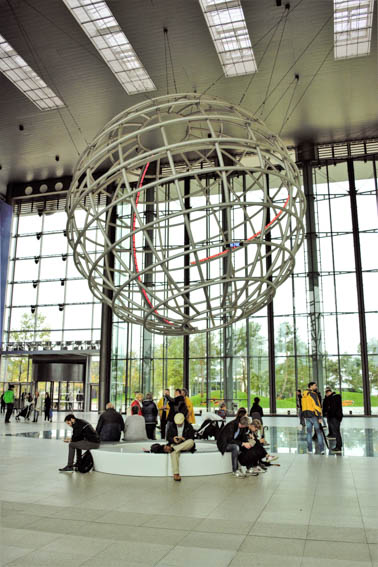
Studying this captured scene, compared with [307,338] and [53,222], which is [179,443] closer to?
[307,338]

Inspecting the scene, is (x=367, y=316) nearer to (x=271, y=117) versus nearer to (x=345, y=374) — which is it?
(x=345, y=374)

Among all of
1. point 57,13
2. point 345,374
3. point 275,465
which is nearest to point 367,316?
point 345,374

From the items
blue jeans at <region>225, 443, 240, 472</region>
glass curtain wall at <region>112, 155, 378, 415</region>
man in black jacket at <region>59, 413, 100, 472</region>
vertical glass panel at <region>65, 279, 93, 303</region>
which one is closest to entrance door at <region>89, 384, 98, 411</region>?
glass curtain wall at <region>112, 155, 378, 415</region>

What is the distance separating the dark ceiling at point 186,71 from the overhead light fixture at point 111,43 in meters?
0.30

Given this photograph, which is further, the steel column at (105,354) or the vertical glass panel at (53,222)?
the vertical glass panel at (53,222)

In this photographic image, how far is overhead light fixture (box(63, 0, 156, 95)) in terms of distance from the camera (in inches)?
684

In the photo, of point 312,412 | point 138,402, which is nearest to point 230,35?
point 138,402

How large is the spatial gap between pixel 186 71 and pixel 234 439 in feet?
54.3

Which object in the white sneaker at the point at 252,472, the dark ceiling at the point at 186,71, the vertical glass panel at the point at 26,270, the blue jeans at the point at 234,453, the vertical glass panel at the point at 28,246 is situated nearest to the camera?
the white sneaker at the point at 252,472

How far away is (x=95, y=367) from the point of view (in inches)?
1302

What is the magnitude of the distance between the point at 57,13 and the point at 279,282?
15.5 meters

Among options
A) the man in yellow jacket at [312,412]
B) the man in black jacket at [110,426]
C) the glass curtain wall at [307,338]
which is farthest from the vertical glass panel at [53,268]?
the man in yellow jacket at [312,412]

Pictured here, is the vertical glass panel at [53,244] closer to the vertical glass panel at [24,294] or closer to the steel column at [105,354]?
the vertical glass panel at [24,294]

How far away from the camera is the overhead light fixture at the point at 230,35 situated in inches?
679
